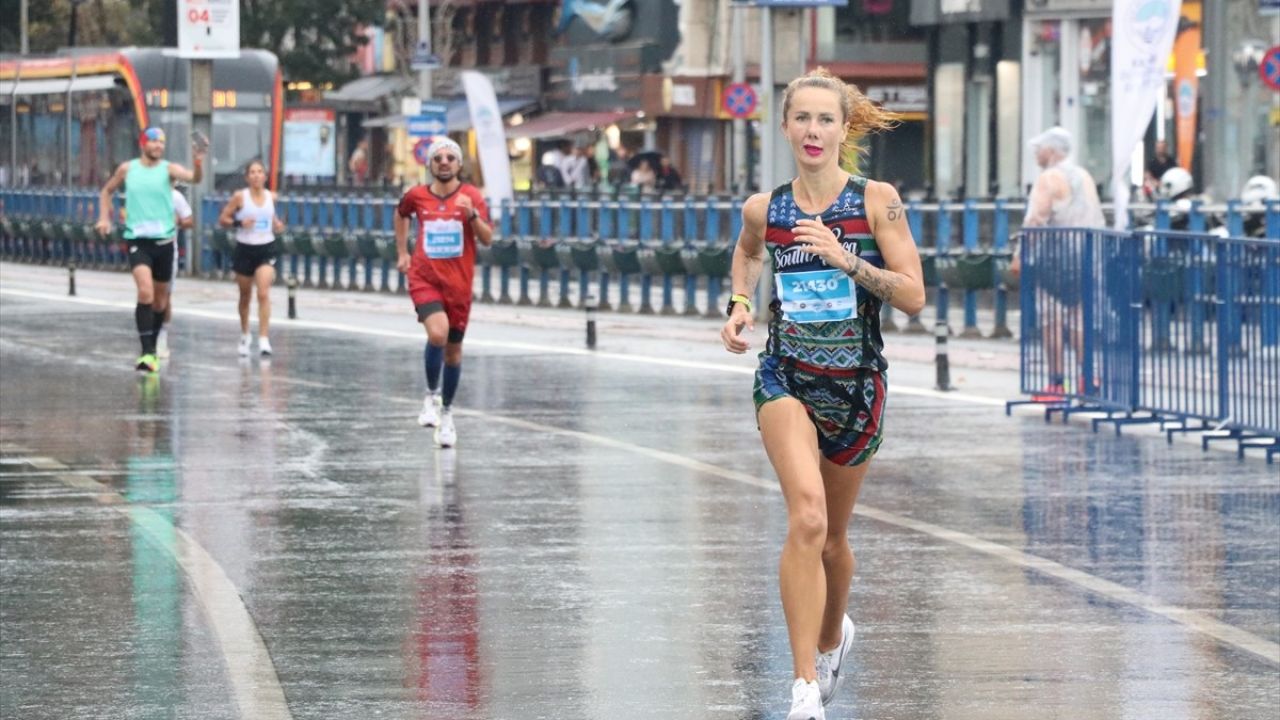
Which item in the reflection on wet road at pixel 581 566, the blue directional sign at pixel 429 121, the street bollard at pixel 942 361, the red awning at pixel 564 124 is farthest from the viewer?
the red awning at pixel 564 124

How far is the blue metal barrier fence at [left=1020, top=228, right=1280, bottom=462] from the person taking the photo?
15258mm

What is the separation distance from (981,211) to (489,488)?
13.6 metres

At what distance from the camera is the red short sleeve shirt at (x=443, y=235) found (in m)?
16.7

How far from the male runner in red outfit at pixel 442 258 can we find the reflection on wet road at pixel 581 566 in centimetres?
44

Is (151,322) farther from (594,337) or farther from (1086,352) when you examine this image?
(1086,352)

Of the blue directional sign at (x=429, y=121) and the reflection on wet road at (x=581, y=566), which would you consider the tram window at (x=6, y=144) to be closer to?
the blue directional sign at (x=429, y=121)

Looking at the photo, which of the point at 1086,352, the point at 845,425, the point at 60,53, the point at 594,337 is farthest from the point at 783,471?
the point at 60,53

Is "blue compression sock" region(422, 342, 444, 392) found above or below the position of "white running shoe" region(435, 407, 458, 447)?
above

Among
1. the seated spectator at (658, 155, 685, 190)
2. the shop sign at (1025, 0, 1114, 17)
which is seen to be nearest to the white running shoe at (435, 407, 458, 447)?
the shop sign at (1025, 0, 1114, 17)

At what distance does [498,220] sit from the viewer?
34969 millimetres

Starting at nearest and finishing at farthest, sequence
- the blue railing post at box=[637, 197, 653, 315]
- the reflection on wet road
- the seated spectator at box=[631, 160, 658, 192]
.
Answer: the reflection on wet road < the blue railing post at box=[637, 197, 653, 315] < the seated spectator at box=[631, 160, 658, 192]

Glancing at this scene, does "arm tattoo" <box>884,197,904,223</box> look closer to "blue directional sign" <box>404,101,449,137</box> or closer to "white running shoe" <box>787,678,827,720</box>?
"white running shoe" <box>787,678,827,720</box>

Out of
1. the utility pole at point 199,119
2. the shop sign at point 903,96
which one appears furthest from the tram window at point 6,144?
the shop sign at point 903,96

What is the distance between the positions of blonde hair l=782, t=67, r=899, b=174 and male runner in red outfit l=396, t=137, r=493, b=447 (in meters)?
8.27
